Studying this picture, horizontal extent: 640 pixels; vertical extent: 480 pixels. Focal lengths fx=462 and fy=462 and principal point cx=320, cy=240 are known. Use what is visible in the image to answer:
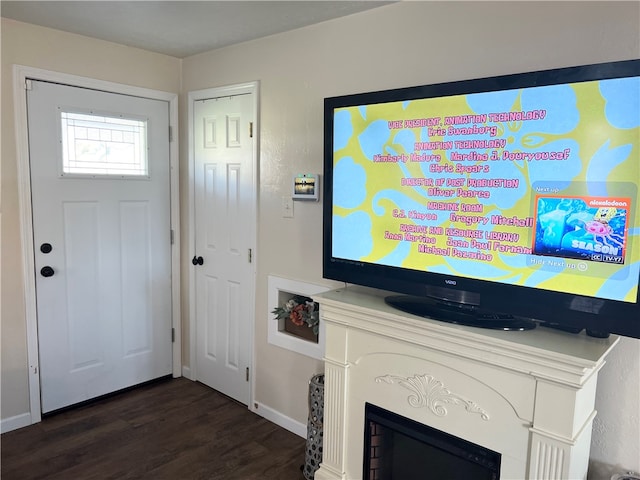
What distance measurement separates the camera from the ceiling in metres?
2.29

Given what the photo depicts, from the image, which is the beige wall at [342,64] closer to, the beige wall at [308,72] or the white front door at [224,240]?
the beige wall at [308,72]

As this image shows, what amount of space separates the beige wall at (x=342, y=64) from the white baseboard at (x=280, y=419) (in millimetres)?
41

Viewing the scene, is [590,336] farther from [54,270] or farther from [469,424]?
[54,270]

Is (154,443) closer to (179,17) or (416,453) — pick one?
(416,453)

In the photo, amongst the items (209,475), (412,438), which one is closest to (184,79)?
(209,475)

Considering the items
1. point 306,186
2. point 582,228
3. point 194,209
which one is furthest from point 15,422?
point 582,228

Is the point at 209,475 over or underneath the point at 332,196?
underneath

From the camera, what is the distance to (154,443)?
2688mm

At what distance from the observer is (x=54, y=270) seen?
2.90 meters

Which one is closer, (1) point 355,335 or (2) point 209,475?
(1) point 355,335

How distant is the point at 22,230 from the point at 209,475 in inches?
70.1

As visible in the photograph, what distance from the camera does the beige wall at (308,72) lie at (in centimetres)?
171

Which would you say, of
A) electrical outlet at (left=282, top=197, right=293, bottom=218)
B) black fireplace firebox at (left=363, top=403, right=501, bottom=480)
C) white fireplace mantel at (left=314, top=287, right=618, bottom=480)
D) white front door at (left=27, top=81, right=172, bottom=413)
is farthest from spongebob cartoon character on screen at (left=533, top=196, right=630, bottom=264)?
white front door at (left=27, top=81, right=172, bottom=413)

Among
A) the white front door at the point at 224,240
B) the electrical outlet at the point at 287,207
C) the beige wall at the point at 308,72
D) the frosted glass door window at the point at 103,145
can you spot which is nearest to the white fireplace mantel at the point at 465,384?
the beige wall at the point at 308,72
